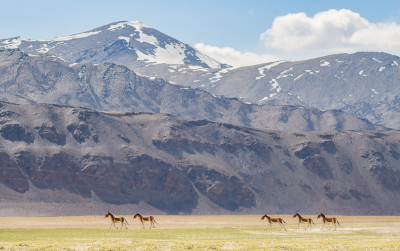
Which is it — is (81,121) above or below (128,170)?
above

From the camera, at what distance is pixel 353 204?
146 meters

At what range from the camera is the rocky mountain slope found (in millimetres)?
123375

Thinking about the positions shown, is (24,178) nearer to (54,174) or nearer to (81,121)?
(54,174)

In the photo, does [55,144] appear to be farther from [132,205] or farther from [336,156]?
[336,156]

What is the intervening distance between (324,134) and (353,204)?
39.3 metres

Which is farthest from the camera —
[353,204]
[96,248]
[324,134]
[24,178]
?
[324,134]

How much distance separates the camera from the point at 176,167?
14300 cm

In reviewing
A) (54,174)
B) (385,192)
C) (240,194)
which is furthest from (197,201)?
(385,192)

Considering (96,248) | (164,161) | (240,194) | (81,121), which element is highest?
(81,121)

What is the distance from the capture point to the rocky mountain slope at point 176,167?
123375mm

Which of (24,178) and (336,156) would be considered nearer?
(24,178)

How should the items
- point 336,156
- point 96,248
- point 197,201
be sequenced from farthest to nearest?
point 336,156, point 197,201, point 96,248

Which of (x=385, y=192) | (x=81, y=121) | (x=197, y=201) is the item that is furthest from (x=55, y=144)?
(x=385, y=192)

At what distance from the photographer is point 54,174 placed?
12562 cm
